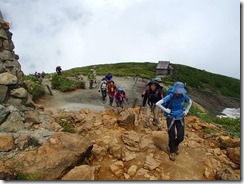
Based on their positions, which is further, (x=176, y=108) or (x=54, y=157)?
(x=176, y=108)

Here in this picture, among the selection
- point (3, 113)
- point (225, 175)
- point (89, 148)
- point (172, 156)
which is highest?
point (3, 113)

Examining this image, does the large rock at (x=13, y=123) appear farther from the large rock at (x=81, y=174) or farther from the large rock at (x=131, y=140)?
the large rock at (x=131, y=140)

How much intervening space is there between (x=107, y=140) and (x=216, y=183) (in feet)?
12.4

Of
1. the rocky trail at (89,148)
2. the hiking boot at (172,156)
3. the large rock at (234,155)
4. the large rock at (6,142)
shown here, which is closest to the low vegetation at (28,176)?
the rocky trail at (89,148)

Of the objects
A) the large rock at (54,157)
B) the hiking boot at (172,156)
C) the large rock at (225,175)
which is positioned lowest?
the large rock at (225,175)

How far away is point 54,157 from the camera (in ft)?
23.2

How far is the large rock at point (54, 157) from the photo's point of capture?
22.1 ft

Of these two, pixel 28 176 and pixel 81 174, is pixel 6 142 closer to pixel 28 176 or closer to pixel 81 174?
pixel 28 176

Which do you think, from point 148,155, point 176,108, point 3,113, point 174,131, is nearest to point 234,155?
point 174,131

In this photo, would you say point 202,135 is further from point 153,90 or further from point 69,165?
point 69,165

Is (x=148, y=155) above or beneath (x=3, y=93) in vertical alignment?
beneath

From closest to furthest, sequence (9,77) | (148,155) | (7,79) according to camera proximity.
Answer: (148,155)
(7,79)
(9,77)

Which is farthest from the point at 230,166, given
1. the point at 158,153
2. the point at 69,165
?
the point at 69,165

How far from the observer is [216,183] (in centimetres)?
655
